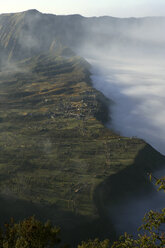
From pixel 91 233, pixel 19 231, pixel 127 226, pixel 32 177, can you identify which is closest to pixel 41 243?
pixel 19 231

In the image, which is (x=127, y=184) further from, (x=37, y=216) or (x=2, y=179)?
(x=2, y=179)

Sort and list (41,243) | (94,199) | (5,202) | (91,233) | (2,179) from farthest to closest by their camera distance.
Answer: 1. (2,179)
2. (94,199)
3. (5,202)
4. (91,233)
5. (41,243)

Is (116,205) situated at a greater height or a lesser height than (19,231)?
lesser

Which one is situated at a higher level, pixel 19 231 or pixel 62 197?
pixel 19 231

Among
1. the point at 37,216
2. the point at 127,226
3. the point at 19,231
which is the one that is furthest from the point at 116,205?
the point at 19,231

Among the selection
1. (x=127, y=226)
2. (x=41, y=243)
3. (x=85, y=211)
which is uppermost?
(x=41, y=243)

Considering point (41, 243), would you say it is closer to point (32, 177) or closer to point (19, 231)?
point (19, 231)

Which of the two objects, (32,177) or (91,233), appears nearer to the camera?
(91,233)

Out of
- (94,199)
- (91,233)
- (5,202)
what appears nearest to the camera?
(91,233)

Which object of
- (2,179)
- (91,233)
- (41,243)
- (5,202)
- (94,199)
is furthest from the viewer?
(2,179)
